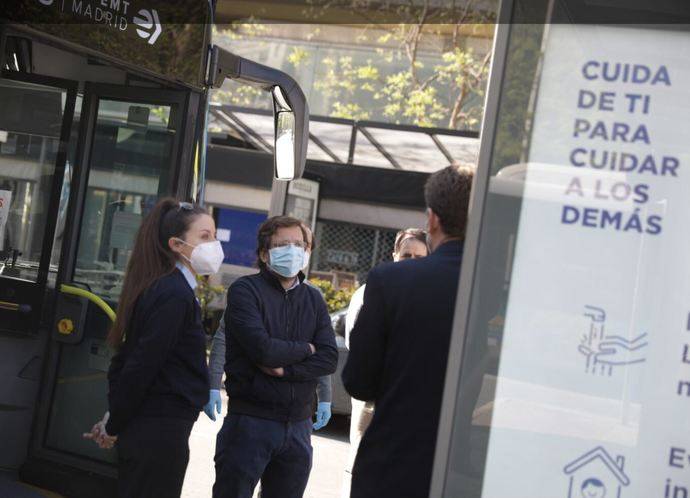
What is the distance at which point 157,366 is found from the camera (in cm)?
389

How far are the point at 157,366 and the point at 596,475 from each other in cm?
170

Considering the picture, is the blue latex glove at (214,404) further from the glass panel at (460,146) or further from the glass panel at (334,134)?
the glass panel at (334,134)

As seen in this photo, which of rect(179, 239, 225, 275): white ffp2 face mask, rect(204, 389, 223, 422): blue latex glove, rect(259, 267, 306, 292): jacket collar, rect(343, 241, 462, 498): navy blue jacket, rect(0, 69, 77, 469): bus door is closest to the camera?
rect(343, 241, 462, 498): navy blue jacket

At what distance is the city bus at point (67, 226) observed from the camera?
606 cm

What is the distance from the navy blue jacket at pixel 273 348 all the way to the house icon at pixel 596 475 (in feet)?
5.94

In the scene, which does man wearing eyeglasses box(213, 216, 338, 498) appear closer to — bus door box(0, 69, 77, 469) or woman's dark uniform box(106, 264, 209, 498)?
woman's dark uniform box(106, 264, 209, 498)

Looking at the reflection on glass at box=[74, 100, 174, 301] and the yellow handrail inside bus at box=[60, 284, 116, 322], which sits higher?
the reflection on glass at box=[74, 100, 174, 301]

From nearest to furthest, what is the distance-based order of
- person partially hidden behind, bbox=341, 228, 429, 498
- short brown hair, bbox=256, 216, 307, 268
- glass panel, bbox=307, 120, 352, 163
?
1. short brown hair, bbox=256, 216, 307, 268
2. person partially hidden behind, bbox=341, 228, 429, 498
3. glass panel, bbox=307, 120, 352, 163

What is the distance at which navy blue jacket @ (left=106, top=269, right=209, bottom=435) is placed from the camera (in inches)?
153

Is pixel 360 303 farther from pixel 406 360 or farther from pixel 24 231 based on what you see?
pixel 406 360

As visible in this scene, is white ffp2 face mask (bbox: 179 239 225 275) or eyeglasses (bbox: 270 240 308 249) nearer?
white ffp2 face mask (bbox: 179 239 225 275)

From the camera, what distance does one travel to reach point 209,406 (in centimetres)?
506

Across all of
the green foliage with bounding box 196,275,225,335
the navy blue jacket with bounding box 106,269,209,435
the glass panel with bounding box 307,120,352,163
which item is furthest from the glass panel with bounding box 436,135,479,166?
the navy blue jacket with bounding box 106,269,209,435

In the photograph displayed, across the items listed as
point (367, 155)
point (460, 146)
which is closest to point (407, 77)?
point (367, 155)
